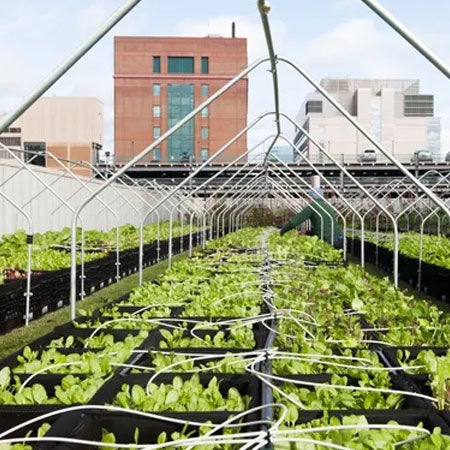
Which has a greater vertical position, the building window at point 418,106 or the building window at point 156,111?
the building window at point 418,106

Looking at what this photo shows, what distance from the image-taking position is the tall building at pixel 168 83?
75125mm

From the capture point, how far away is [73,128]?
82.4 metres

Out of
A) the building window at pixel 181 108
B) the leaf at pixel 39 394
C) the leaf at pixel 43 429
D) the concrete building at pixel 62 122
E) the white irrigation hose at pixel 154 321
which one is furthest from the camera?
the concrete building at pixel 62 122

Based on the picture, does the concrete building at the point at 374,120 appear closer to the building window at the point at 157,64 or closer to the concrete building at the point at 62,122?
the building window at the point at 157,64

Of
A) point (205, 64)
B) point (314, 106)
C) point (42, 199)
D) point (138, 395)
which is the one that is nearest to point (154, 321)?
point (138, 395)

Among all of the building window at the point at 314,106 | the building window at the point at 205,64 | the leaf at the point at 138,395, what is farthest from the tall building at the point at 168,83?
the leaf at the point at 138,395

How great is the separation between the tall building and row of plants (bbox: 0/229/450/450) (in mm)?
70389

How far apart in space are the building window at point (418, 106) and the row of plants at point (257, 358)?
105m

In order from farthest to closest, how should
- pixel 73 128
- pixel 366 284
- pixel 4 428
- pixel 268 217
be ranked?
pixel 73 128 → pixel 268 217 → pixel 366 284 → pixel 4 428

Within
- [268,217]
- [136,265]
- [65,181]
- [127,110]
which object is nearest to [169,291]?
[136,265]

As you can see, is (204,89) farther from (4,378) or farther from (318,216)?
(4,378)

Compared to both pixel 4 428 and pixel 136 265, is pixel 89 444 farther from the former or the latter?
pixel 136 265

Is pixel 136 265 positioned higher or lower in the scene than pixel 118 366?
lower

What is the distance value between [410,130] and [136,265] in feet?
280
